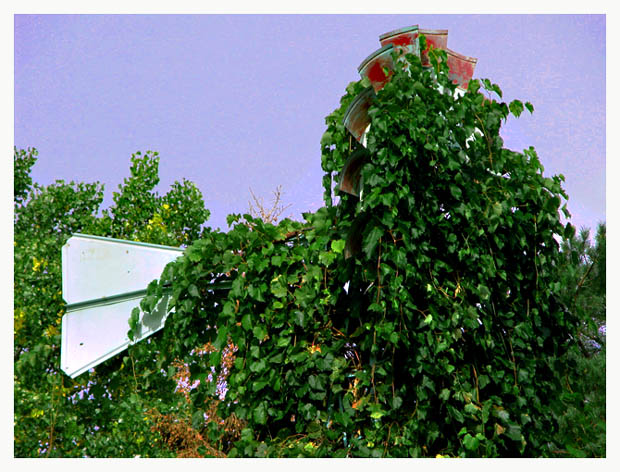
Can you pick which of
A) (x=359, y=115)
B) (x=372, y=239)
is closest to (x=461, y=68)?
(x=359, y=115)

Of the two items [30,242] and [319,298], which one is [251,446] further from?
[30,242]

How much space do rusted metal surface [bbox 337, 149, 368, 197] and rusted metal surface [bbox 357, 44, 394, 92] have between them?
305 mm

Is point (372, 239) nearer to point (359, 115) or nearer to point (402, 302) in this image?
point (402, 302)

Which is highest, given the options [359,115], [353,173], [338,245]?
[359,115]

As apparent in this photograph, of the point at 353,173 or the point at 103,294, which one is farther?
the point at 103,294

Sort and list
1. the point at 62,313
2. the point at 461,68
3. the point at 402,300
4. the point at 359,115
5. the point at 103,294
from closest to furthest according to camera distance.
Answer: the point at 402,300 < the point at 359,115 < the point at 461,68 < the point at 103,294 < the point at 62,313

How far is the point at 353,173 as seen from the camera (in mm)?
2557

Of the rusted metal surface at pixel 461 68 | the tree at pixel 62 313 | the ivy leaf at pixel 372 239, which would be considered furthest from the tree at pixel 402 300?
the tree at pixel 62 313

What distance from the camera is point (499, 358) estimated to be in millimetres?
2660

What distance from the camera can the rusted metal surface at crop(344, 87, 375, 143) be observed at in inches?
99.0

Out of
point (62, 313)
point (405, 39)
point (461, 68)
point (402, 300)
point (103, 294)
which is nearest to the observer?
point (402, 300)

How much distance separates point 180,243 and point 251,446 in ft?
13.4

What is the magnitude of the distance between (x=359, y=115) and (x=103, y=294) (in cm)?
155
